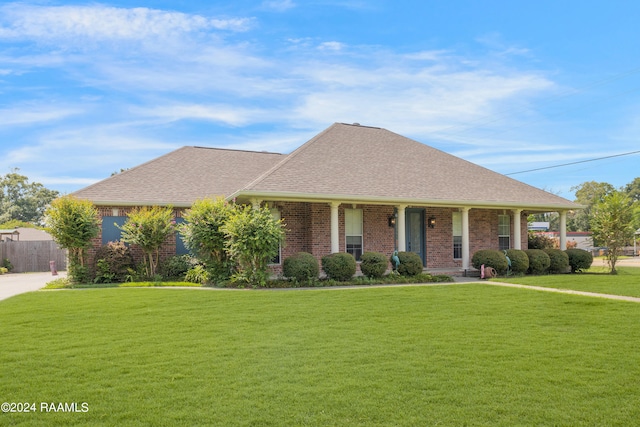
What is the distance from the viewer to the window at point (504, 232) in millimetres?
20469

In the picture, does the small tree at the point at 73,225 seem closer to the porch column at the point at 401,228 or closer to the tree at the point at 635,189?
the porch column at the point at 401,228

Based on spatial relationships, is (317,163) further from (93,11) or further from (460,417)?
(460,417)

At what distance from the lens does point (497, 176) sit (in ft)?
70.5

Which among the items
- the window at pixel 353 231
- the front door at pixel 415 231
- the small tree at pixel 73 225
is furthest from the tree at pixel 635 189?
the small tree at pixel 73 225

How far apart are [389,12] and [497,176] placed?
9.68m

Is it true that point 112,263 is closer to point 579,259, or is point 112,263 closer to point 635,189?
point 579,259

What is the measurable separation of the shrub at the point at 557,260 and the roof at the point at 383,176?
Result: 1.87 meters

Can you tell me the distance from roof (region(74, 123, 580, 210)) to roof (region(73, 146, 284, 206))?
37 millimetres

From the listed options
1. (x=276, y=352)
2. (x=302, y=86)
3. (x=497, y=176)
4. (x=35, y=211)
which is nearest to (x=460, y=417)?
(x=276, y=352)

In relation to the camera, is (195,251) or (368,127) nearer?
(195,251)

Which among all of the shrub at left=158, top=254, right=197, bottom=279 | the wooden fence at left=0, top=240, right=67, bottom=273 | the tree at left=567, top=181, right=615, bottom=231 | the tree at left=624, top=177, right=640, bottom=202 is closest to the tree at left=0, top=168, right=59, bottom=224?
the wooden fence at left=0, top=240, right=67, bottom=273

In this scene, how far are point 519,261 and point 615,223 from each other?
4174mm

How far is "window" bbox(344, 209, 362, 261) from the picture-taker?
Answer: 17594 mm

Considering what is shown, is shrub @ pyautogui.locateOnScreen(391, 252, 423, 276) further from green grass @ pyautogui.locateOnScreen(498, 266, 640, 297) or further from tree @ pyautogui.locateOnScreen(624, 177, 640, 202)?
tree @ pyautogui.locateOnScreen(624, 177, 640, 202)
